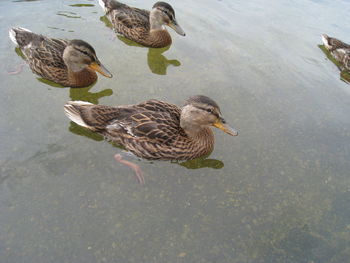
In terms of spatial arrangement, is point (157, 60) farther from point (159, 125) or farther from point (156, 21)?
point (159, 125)

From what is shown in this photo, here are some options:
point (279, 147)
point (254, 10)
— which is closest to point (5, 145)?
point (279, 147)

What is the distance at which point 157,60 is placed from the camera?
663cm

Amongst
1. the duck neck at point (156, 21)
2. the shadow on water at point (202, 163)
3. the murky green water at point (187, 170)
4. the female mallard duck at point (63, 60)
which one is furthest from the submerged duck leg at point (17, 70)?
the shadow on water at point (202, 163)

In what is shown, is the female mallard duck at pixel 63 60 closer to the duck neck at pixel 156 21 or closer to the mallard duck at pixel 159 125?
the mallard duck at pixel 159 125

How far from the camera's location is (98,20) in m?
→ 7.65

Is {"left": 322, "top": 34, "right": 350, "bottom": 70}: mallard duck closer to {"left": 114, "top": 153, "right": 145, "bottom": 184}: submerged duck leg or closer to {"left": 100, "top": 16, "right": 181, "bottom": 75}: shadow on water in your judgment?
{"left": 100, "top": 16, "right": 181, "bottom": 75}: shadow on water

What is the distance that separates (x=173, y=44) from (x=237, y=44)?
174 cm

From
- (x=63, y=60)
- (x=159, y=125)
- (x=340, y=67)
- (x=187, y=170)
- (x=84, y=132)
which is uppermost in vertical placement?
(x=340, y=67)

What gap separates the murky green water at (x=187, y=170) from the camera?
3.35 m

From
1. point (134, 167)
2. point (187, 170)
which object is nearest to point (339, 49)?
point (187, 170)

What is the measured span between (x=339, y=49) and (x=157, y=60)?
4.74 m

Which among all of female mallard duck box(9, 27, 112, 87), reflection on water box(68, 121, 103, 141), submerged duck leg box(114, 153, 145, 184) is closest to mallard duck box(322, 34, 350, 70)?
female mallard duck box(9, 27, 112, 87)

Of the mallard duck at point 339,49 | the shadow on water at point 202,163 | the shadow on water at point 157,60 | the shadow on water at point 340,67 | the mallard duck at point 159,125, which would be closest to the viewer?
the mallard duck at point 159,125

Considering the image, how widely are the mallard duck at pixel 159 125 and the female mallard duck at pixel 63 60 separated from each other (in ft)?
3.80
